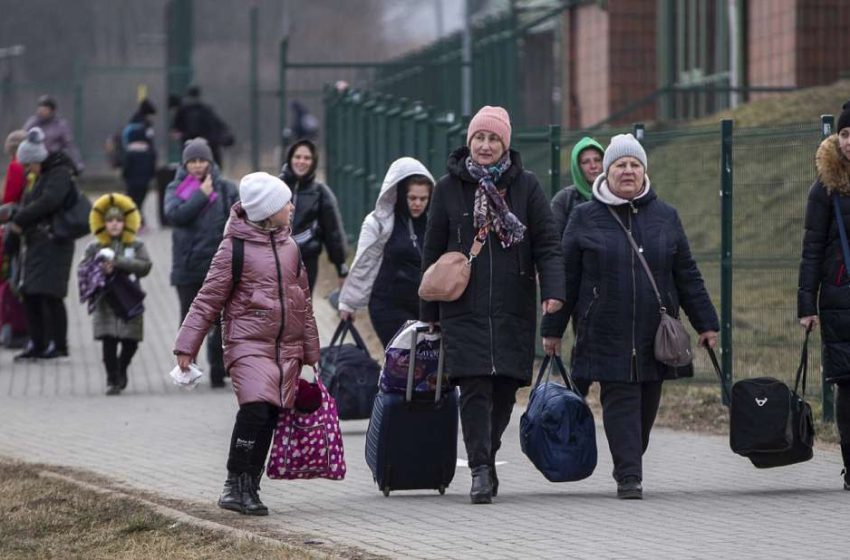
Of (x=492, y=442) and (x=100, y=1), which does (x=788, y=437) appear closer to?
(x=492, y=442)

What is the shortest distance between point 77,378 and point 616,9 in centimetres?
1879

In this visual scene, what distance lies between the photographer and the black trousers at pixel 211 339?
14344 mm

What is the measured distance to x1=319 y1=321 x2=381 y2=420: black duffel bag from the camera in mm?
11680

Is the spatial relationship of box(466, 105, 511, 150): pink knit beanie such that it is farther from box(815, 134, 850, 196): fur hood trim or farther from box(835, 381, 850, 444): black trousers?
box(835, 381, 850, 444): black trousers

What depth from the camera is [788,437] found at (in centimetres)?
933

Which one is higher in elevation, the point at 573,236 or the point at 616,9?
the point at 616,9

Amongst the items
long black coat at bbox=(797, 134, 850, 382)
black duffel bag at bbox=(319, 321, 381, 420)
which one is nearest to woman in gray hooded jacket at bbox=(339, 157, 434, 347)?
black duffel bag at bbox=(319, 321, 381, 420)

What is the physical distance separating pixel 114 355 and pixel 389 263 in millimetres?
3865

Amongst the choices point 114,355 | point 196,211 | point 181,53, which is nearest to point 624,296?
point 196,211

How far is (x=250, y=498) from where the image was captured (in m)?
8.87

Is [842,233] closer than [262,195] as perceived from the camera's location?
No

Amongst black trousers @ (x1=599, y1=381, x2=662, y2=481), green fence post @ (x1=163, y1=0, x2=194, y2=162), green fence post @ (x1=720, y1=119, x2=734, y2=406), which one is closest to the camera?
black trousers @ (x1=599, y1=381, x2=662, y2=481)

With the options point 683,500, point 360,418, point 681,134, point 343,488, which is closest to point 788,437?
point 683,500

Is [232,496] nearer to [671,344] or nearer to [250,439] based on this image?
[250,439]
